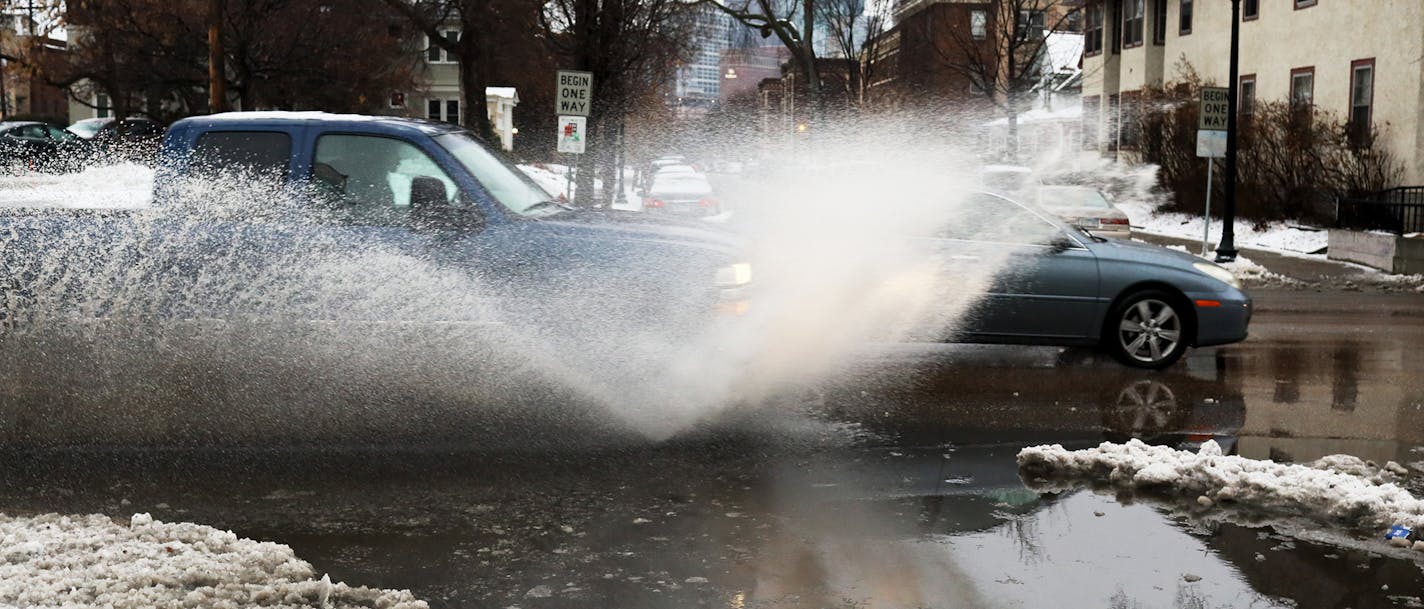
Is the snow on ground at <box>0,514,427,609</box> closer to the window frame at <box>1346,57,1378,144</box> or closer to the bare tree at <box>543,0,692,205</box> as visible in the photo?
the bare tree at <box>543,0,692,205</box>

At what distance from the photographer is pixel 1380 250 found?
20.6 metres

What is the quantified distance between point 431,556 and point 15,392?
3.83 meters

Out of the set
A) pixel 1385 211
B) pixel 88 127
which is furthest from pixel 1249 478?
pixel 88 127

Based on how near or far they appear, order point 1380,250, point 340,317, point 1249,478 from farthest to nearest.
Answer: point 1380,250
point 340,317
point 1249,478

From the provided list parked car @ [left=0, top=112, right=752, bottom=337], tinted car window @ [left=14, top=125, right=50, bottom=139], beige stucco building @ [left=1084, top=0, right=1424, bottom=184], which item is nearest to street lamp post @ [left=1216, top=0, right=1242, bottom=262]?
beige stucco building @ [left=1084, top=0, right=1424, bottom=184]

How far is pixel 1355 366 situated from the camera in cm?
1041

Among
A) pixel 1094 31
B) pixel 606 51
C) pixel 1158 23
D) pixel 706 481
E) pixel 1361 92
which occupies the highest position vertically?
pixel 1094 31

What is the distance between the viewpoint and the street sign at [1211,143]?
20984 mm

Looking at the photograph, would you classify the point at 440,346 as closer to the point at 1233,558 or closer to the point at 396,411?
the point at 396,411

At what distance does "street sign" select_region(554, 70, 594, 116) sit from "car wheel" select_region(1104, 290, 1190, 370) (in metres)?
12.2

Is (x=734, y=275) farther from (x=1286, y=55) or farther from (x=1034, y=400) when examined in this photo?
(x=1286, y=55)

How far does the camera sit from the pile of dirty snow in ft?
19.3

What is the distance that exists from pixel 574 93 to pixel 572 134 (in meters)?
0.72

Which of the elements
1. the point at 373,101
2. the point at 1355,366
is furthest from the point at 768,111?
the point at 1355,366
